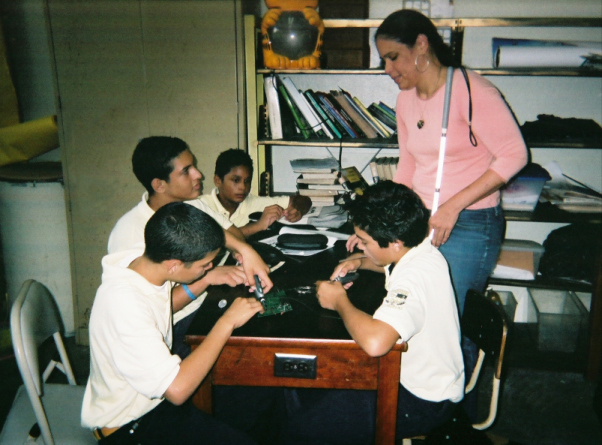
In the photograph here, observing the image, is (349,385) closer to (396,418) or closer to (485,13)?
(396,418)

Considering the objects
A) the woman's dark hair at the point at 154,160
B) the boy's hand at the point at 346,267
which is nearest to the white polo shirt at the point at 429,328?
the boy's hand at the point at 346,267

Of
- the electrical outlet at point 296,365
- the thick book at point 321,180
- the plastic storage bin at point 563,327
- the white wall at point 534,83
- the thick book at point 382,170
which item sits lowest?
the plastic storage bin at point 563,327

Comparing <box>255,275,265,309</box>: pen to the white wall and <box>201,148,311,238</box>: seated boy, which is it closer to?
<box>201,148,311,238</box>: seated boy

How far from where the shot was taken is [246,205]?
2.38 meters

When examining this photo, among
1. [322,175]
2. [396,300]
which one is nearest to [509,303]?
[322,175]

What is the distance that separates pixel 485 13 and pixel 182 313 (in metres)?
2.24

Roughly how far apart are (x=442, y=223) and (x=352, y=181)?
0.95 metres

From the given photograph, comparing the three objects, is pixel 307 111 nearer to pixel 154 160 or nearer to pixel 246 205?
pixel 246 205

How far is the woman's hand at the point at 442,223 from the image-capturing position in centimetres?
163

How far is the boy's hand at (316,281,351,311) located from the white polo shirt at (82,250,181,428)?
1.49 ft

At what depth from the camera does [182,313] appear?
171 cm

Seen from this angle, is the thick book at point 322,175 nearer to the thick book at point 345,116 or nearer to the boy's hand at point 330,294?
the thick book at point 345,116

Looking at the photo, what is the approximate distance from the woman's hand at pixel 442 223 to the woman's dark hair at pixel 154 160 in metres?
1.03

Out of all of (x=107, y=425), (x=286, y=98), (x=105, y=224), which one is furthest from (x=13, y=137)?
(x=107, y=425)
